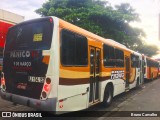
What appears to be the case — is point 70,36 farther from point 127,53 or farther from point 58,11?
point 58,11

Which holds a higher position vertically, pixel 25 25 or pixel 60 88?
pixel 25 25

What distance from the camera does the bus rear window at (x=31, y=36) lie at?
6574mm

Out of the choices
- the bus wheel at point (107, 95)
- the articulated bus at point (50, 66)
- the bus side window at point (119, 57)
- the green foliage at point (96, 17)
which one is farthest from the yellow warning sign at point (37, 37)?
the green foliage at point (96, 17)

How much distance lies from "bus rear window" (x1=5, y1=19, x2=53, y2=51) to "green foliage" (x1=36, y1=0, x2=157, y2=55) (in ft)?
54.4

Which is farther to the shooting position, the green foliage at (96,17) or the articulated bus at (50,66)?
the green foliage at (96,17)

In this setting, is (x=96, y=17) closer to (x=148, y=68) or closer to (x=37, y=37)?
(x=148, y=68)

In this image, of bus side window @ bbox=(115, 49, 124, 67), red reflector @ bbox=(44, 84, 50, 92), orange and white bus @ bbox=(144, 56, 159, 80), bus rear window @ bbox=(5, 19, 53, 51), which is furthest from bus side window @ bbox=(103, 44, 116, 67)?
orange and white bus @ bbox=(144, 56, 159, 80)

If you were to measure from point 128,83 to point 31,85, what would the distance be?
341 inches

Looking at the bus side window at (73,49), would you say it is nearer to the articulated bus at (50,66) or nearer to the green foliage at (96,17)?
the articulated bus at (50,66)

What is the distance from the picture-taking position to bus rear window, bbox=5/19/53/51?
6574 millimetres

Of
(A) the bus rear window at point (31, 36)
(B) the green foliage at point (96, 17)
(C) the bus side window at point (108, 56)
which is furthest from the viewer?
(B) the green foliage at point (96, 17)

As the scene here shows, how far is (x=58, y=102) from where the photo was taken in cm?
621

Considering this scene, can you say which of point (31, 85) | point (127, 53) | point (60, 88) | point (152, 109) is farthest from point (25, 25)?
point (127, 53)

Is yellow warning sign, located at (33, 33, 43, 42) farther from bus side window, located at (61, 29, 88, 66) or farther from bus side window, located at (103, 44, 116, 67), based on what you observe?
Result: bus side window, located at (103, 44, 116, 67)
